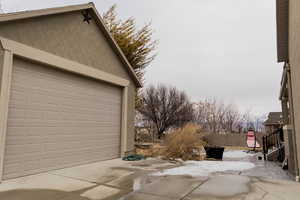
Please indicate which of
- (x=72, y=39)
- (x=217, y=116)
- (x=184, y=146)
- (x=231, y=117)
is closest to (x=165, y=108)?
(x=217, y=116)

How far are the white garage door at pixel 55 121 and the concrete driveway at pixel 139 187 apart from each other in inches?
20.5

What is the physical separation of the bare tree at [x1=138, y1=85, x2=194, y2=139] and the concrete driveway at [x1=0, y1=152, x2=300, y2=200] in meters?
17.4

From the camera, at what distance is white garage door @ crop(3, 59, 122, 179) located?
5.06 metres

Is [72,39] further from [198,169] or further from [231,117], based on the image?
[231,117]

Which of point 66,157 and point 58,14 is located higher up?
point 58,14

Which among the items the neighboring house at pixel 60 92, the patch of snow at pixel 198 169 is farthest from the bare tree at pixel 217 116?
the patch of snow at pixel 198 169

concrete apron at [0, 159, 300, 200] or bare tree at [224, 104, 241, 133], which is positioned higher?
bare tree at [224, 104, 241, 133]

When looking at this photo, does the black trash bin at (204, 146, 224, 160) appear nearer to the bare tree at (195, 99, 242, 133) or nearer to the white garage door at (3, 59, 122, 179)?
the white garage door at (3, 59, 122, 179)

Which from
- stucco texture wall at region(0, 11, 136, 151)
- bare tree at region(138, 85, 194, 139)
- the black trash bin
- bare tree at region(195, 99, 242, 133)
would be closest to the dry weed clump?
the black trash bin

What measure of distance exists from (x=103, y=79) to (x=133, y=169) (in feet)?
11.0

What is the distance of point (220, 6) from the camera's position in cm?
1105

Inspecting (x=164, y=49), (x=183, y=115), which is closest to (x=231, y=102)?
(x=183, y=115)

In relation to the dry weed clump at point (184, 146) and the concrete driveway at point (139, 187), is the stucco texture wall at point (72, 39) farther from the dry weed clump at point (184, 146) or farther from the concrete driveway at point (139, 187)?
the concrete driveway at point (139, 187)

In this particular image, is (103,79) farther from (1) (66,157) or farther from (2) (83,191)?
(2) (83,191)
